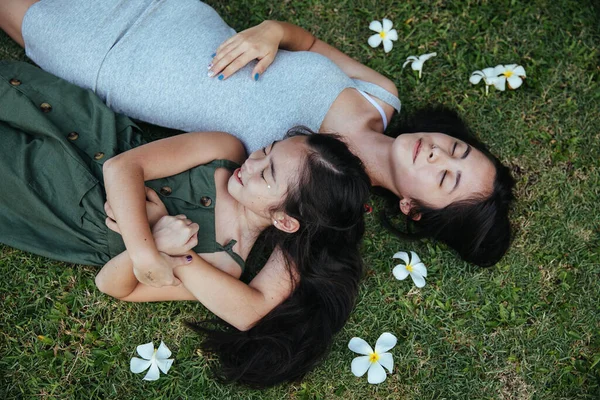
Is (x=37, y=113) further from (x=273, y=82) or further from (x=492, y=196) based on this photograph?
(x=492, y=196)

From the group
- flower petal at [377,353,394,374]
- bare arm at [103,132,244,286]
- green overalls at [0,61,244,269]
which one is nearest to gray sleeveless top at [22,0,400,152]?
green overalls at [0,61,244,269]

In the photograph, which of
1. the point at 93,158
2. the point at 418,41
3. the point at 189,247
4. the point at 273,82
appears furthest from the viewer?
the point at 418,41

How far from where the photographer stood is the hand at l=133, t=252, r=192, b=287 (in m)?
2.42

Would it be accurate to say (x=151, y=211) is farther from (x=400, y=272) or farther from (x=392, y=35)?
(x=392, y=35)

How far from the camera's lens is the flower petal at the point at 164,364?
268cm

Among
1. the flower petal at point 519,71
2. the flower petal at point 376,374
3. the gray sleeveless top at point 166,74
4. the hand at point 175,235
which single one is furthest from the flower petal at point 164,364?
the flower petal at point 519,71

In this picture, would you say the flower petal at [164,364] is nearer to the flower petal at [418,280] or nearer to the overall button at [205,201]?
the overall button at [205,201]

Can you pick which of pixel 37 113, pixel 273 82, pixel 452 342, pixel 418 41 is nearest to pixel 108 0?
pixel 37 113

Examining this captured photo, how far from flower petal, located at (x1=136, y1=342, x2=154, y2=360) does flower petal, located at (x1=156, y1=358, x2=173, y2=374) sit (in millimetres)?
51

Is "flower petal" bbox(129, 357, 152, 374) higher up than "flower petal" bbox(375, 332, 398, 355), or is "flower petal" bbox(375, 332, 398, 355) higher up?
"flower petal" bbox(129, 357, 152, 374)

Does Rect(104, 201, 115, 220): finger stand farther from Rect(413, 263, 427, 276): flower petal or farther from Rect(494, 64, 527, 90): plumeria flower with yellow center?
Rect(494, 64, 527, 90): plumeria flower with yellow center

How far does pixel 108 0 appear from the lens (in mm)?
2902

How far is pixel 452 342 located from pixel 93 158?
1.89 m

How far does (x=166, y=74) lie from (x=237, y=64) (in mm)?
338
